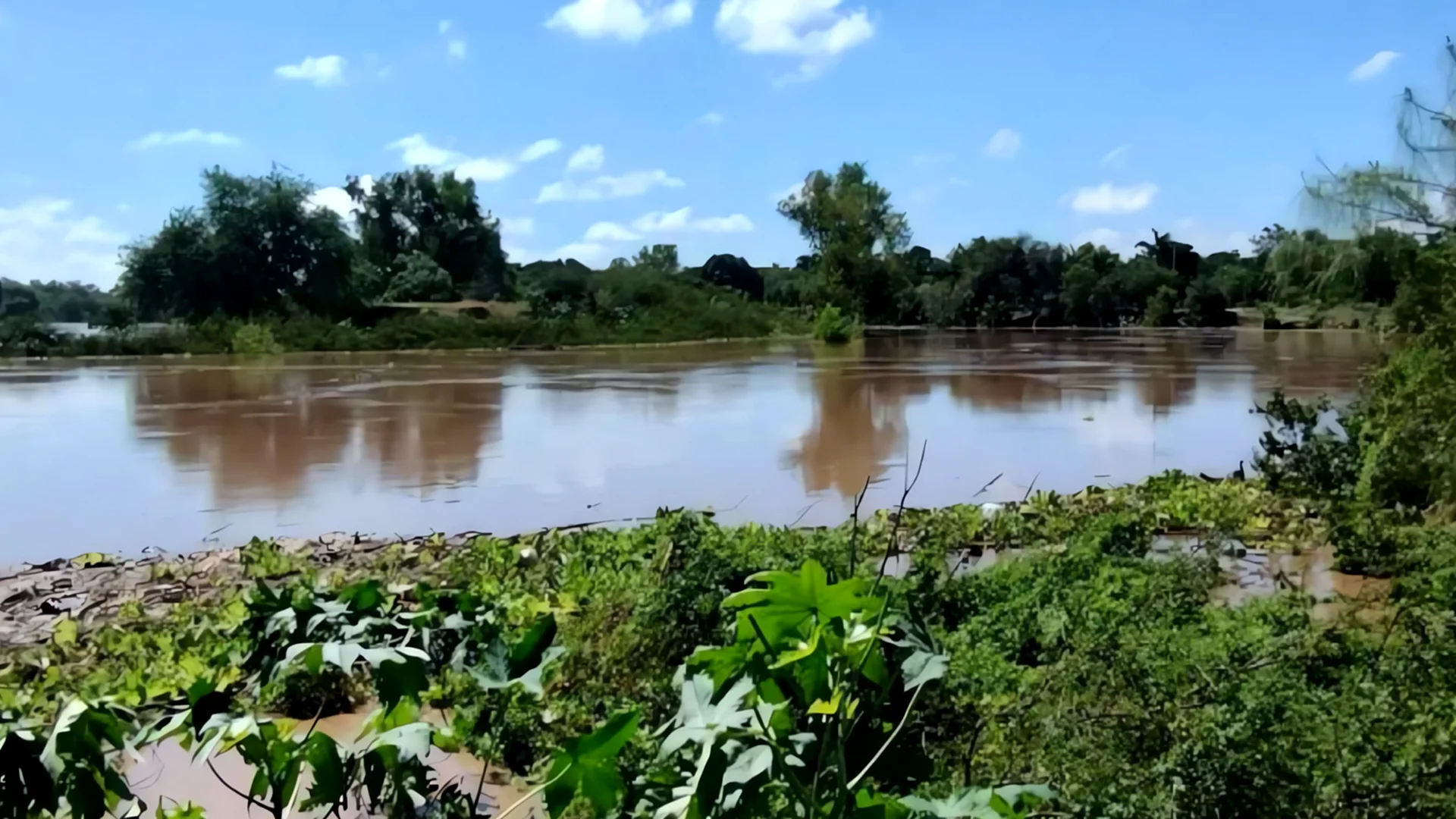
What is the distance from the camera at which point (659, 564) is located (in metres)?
3.64

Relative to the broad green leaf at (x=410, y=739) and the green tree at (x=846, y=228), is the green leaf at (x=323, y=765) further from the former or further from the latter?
the green tree at (x=846, y=228)

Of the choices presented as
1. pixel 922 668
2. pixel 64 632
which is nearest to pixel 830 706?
pixel 922 668

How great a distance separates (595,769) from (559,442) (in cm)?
841

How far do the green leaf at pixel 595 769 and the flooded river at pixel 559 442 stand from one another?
4.75 meters

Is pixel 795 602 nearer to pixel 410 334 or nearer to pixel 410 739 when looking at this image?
pixel 410 739

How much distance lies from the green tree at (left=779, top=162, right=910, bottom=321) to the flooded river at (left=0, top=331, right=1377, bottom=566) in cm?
2607

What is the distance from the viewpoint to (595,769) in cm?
127

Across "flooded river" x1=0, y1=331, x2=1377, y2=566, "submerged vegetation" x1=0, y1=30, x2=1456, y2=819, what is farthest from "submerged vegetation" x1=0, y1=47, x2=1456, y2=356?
"submerged vegetation" x1=0, y1=30, x2=1456, y2=819

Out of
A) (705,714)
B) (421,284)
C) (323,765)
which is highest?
(421,284)

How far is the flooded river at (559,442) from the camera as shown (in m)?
6.56

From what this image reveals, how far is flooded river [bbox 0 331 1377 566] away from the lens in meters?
6.56

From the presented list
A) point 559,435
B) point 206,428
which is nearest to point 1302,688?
point 559,435

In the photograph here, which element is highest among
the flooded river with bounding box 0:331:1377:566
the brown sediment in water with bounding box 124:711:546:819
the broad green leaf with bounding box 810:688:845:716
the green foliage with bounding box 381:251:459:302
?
the green foliage with bounding box 381:251:459:302

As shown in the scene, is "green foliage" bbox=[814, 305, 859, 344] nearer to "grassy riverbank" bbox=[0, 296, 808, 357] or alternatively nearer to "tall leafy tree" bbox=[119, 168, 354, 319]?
"grassy riverbank" bbox=[0, 296, 808, 357]
